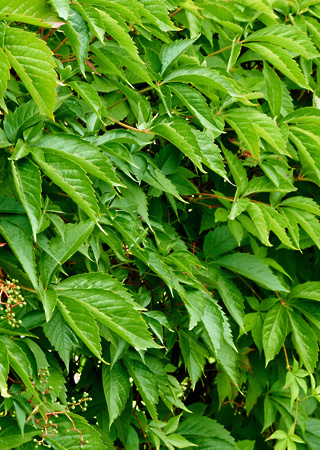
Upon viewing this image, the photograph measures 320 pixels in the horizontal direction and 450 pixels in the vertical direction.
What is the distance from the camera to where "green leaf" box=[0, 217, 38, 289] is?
2.93 feet

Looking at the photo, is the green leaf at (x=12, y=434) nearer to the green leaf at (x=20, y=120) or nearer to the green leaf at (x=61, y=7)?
the green leaf at (x=20, y=120)

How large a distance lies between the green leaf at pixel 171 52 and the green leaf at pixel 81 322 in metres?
0.62

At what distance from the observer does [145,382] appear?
3.88 ft

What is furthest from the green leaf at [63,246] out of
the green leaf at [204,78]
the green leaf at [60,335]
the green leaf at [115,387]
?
the green leaf at [204,78]

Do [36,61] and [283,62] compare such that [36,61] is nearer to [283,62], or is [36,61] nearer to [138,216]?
[138,216]

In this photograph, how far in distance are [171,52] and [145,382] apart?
805 mm

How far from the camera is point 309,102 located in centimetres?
200

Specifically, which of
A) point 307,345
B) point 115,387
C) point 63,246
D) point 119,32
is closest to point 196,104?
point 119,32

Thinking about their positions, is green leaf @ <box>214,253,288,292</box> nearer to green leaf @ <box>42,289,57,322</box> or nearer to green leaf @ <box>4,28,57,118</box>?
green leaf @ <box>42,289,57,322</box>

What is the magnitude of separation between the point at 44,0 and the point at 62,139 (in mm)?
258

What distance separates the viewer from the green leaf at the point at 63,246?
3.22ft

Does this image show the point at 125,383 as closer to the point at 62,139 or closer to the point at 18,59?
the point at 62,139

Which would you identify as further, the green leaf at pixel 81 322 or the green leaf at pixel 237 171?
the green leaf at pixel 237 171

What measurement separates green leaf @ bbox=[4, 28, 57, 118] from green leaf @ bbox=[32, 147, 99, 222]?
0.10 meters
